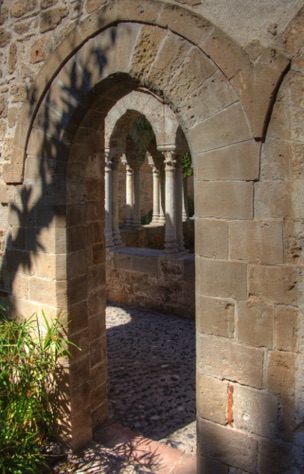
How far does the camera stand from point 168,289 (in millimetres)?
6957

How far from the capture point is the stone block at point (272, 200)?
2.04 metres

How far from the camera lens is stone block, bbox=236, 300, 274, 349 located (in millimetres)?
2125

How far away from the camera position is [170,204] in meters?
7.20

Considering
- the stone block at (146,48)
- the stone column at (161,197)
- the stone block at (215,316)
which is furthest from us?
the stone column at (161,197)

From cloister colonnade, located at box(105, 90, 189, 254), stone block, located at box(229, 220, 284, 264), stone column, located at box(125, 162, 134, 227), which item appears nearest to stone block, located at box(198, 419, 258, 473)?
stone block, located at box(229, 220, 284, 264)

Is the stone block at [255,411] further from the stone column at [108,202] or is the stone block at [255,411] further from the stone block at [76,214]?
the stone column at [108,202]

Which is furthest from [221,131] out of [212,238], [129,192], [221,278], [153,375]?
[129,192]

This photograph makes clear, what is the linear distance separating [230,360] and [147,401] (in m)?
2.25

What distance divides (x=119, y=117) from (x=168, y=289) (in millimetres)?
3245

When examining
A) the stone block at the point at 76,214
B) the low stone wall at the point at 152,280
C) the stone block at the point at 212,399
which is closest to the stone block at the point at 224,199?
the stone block at the point at 212,399

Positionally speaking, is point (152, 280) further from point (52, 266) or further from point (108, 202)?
point (52, 266)

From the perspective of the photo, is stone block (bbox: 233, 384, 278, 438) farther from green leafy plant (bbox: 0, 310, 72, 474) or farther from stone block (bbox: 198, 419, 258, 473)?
green leafy plant (bbox: 0, 310, 72, 474)

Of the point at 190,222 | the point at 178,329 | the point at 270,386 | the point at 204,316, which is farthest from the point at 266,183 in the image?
the point at 190,222

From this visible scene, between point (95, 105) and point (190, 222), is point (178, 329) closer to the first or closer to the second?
point (95, 105)
